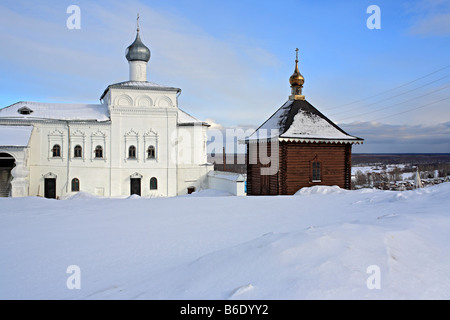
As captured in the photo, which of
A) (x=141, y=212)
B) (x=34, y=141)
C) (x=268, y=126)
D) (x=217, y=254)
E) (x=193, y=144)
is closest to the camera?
(x=217, y=254)

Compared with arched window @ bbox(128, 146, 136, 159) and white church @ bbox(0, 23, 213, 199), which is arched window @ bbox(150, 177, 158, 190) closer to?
white church @ bbox(0, 23, 213, 199)

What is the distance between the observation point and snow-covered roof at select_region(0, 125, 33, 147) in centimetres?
2105

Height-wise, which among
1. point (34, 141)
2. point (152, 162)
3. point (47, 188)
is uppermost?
point (34, 141)

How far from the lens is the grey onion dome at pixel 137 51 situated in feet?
85.1

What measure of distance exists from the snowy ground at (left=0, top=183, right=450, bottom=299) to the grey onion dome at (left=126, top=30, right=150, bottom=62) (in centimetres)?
2018

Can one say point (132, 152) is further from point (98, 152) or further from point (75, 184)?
point (75, 184)

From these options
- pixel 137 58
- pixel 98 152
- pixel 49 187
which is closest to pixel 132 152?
pixel 98 152

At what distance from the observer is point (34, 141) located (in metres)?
23.5

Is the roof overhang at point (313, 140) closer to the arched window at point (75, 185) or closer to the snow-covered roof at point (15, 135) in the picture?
the arched window at point (75, 185)

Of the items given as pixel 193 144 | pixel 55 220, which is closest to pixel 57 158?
pixel 193 144

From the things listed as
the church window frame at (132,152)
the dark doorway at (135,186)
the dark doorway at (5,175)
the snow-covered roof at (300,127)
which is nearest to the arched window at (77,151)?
the church window frame at (132,152)

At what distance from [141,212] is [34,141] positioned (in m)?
18.6

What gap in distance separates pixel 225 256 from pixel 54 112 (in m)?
24.6

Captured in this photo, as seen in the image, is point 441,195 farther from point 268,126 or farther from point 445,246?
point 268,126
